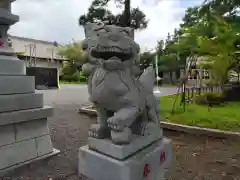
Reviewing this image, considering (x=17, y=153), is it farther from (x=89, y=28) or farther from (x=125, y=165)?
(x=89, y=28)

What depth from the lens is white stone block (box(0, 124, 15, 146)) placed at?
2.39 metres

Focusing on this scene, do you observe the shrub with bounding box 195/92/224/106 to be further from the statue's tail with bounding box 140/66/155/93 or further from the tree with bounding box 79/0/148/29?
the statue's tail with bounding box 140/66/155/93

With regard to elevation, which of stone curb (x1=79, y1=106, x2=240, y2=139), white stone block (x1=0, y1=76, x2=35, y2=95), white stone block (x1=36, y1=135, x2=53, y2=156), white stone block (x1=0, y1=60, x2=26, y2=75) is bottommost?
stone curb (x1=79, y1=106, x2=240, y2=139)

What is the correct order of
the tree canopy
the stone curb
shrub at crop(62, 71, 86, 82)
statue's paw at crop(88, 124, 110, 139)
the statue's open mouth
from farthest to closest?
shrub at crop(62, 71, 86, 82) → the tree canopy → the stone curb → statue's paw at crop(88, 124, 110, 139) → the statue's open mouth

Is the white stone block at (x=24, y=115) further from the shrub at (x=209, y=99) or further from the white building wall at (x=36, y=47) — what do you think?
the white building wall at (x=36, y=47)

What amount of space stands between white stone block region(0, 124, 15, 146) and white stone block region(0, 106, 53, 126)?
82 mm

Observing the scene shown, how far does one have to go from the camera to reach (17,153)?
2.50 metres

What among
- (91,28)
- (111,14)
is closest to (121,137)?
(91,28)

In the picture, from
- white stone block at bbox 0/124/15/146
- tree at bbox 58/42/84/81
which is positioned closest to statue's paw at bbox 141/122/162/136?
white stone block at bbox 0/124/15/146

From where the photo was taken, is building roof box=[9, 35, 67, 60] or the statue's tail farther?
building roof box=[9, 35, 67, 60]

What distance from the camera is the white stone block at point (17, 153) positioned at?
7.82 ft

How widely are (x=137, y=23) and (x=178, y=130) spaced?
2.94 meters

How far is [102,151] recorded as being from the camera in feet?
5.71

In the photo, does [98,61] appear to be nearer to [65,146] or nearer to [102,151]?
[102,151]
